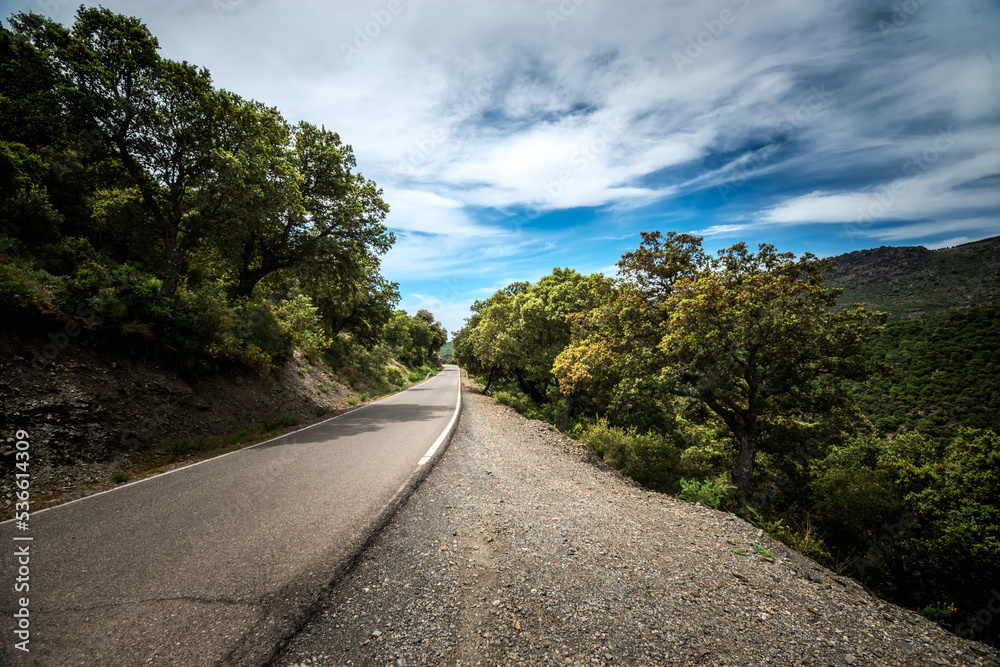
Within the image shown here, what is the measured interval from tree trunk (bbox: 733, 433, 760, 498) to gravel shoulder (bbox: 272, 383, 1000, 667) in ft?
26.0

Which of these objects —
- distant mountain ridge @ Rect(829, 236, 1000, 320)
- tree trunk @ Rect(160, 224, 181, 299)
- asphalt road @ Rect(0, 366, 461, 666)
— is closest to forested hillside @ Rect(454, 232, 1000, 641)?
asphalt road @ Rect(0, 366, 461, 666)

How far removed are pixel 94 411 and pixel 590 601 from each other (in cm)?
933

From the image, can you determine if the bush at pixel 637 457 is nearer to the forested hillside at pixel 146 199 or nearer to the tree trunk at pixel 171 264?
the forested hillside at pixel 146 199

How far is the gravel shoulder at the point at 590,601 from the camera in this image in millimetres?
2369

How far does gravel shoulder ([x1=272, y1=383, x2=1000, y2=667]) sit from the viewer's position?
7.77 feet

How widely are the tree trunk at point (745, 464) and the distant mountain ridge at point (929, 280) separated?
5164 cm

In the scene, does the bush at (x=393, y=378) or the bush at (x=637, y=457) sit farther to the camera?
the bush at (x=393, y=378)

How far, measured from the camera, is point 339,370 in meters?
20.3

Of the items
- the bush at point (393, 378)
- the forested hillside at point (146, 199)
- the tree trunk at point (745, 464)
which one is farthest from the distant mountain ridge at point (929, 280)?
the forested hillside at point (146, 199)

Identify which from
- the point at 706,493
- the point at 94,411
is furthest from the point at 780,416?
the point at 94,411

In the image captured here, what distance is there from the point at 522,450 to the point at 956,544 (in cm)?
1601

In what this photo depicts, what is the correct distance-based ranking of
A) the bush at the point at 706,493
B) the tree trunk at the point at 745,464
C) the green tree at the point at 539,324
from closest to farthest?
the bush at the point at 706,493, the tree trunk at the point at 745,464, the green tree at the point at 539,324

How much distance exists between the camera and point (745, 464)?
1119cm

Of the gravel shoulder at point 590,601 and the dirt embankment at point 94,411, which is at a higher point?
the dirt embankment at point 94,411
